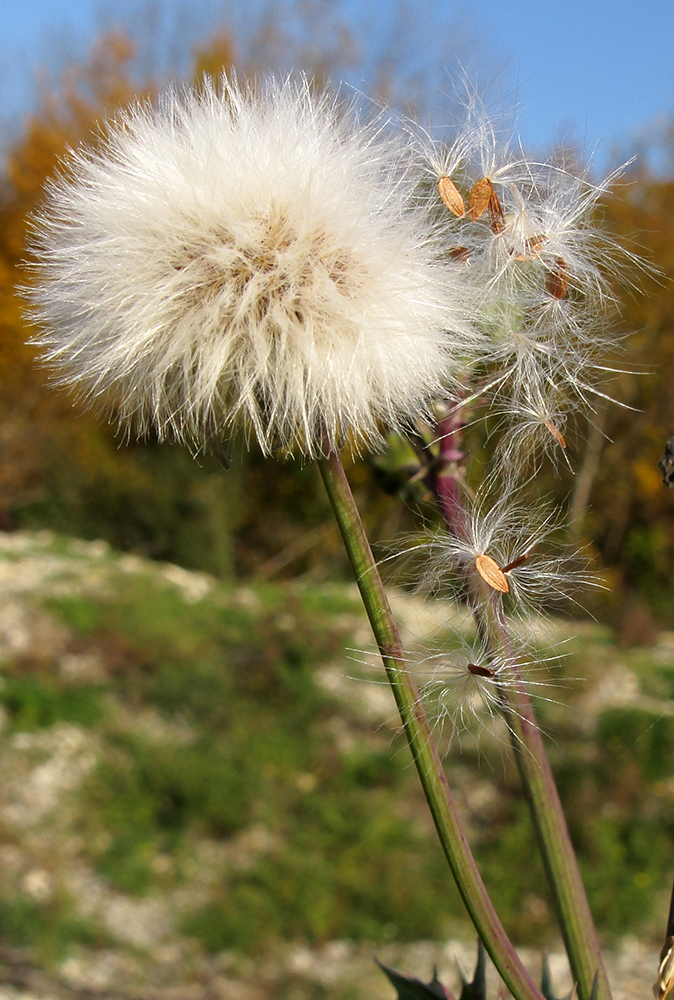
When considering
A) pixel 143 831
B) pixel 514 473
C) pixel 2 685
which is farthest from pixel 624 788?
pixel 514 473

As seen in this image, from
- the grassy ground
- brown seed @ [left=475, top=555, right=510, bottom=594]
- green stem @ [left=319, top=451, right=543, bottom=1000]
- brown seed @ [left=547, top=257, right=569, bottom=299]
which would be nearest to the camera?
green stem @ [left=319, top=451, right=543, bottom=1000]

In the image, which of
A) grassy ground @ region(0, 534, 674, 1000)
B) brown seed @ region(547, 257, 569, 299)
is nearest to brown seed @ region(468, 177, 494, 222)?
brown seed @ region(547, 257, 569, 299)

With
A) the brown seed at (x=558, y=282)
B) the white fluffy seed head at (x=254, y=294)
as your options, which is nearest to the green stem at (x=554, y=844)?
the white fluffy seed head at (x=254, y=294)

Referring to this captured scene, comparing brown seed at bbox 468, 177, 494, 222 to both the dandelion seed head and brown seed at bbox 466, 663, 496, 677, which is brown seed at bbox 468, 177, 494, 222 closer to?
the dandelion seed head

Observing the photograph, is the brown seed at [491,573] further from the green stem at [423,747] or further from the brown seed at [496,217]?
the brown seed at [496,217]

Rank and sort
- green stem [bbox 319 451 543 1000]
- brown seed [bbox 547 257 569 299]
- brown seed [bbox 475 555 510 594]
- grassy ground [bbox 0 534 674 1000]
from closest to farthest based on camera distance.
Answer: green stem [bbox 319 451 543 1000] → brown seed [bbox 475 555 510 594] → brown seed [bbox 547 257 569 299] → grassy ground [bbox 0 534 674 1000]

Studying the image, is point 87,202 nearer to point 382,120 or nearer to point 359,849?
point 382,120
